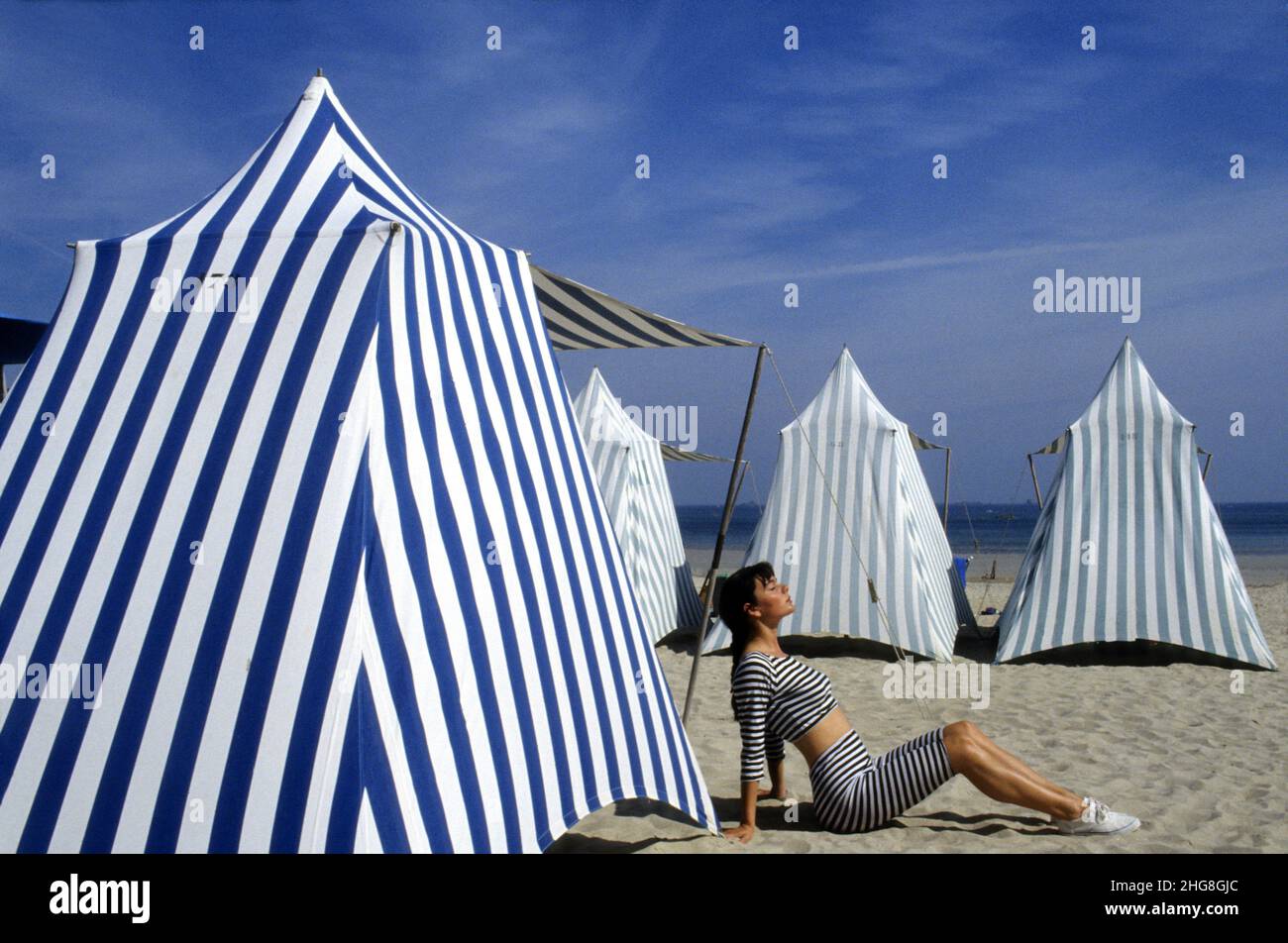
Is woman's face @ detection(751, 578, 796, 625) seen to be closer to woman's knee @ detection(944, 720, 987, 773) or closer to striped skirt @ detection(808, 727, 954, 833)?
striped skirt @ detection(808, 727, 954, 833)

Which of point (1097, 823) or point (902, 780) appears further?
A: point (1097, 823)

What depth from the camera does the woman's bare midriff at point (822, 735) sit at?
3.79 m

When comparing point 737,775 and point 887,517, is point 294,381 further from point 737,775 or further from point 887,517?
point 887,517

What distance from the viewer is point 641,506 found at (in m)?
10.1

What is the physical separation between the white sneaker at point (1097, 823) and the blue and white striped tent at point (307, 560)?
137 centimetres

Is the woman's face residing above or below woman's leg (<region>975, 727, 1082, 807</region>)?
above

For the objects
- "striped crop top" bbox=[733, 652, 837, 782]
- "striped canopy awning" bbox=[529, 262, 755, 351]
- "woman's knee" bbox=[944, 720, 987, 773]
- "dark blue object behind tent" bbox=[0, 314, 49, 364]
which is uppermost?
"dark blue object behind tent" bbox=[0, 314, 49, 364]

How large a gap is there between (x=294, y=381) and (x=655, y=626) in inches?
276

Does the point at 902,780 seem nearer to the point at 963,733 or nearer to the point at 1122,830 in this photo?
the point at 963,733

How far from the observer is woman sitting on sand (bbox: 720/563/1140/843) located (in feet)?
11.8

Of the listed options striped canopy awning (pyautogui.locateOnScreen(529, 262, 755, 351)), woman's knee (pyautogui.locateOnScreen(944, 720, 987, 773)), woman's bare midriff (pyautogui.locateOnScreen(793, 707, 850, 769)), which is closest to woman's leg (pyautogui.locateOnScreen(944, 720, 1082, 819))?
woman's knee (pyautogui.locateOnScreen(944, 720, 987, 773))

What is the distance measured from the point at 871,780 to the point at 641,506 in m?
6.50

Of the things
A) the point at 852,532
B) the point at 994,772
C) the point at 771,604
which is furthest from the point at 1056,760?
the point at 852,532

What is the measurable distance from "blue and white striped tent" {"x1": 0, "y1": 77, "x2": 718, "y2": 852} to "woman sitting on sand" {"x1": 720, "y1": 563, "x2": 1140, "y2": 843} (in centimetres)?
33
